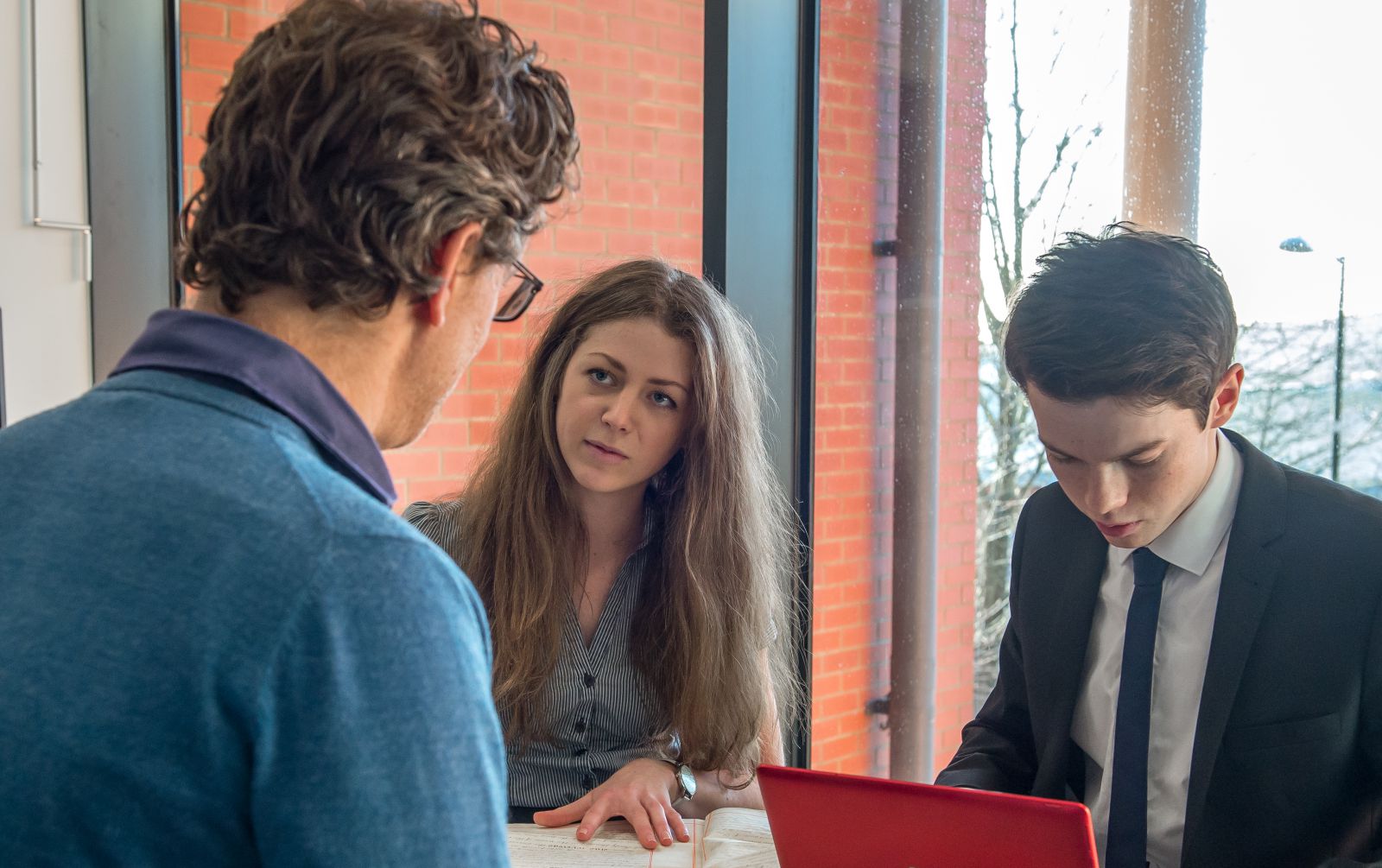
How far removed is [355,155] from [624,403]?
0.97m

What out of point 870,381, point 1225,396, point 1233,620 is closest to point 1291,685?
point 1233,620

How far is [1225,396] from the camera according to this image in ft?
4.32

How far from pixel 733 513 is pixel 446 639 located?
1207 millimetres

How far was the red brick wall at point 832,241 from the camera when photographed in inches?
98.6

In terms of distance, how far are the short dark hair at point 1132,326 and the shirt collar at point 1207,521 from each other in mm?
92

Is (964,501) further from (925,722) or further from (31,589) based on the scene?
(31,589)

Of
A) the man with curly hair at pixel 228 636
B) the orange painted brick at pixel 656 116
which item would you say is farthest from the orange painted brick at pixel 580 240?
the man with curly hair at pixel 228 636

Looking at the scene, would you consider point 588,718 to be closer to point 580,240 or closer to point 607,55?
point 580,240

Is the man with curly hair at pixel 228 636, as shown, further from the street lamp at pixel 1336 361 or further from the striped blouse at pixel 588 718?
the street lamp at pixel 1336 361

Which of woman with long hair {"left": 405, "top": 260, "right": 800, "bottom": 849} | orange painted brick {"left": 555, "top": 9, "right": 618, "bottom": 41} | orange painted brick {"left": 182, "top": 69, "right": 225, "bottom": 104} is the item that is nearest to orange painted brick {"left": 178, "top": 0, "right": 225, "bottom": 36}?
orange painted brick {"left": 182, "top": 69, "right": 225, "bottom": 104}

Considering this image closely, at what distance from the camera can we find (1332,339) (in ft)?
5.48

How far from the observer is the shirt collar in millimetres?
1344

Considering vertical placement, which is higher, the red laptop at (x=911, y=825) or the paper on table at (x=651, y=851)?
the red laptop at (x=911, y=825)

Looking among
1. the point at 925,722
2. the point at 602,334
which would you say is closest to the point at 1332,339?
the point at 602,334
